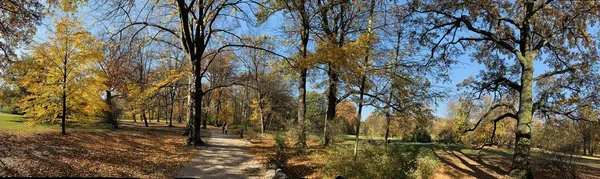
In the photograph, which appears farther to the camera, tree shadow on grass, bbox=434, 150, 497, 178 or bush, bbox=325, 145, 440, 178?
tree shadow on grass, bbox=434, 150, 497, 178

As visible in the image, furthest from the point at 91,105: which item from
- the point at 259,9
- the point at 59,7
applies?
the point at 259,9

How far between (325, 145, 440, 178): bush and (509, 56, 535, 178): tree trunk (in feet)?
11.2

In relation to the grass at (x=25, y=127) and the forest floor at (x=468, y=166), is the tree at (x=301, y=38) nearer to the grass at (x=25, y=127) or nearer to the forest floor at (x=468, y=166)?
the forest floor at (x=468, y=166)

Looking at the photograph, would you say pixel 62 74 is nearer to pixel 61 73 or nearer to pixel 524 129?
pixel 61 73

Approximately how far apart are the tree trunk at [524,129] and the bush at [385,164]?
11.2 feet

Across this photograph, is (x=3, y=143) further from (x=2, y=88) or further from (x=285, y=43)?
(x=285, y=43)

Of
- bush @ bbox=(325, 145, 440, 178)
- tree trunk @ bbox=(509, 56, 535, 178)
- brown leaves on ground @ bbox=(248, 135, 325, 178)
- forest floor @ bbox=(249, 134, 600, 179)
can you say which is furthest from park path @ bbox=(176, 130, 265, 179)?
tree trunk @ bbox=(509, 56, 535, 178)

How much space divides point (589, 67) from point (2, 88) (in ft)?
83.4

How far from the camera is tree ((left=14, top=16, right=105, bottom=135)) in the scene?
49.1 ft

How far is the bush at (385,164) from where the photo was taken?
796 centimetres

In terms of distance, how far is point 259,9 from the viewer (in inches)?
619

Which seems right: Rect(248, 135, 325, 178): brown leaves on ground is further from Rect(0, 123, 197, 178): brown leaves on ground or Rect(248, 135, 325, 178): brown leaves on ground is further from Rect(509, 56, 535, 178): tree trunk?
Rect(509, 56, 535, 178): tree trunk

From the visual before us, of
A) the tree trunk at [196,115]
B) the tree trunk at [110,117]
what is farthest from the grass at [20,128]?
the tree trunk at [196,115]

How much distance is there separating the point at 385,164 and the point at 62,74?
16.6 meters
